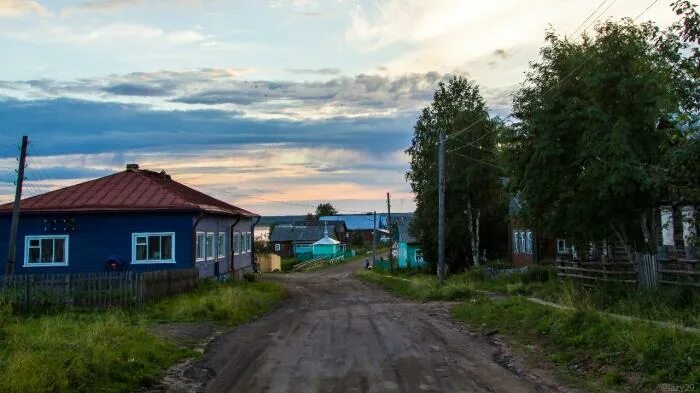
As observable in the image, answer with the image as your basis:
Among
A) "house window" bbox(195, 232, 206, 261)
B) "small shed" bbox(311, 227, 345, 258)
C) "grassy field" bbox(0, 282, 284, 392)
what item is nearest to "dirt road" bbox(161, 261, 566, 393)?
"grassy field" bbox(0, 282, 284, 392)

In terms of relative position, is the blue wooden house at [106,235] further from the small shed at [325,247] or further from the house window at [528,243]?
the small shed at [325,247]

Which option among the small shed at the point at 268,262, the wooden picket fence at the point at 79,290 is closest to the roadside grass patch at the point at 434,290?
the wooden picket fence at the point at 79,290

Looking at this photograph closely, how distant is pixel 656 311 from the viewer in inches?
506

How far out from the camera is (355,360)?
39.2 feet

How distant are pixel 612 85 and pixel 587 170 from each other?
275cm

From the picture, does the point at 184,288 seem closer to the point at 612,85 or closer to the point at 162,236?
the point at 162,236

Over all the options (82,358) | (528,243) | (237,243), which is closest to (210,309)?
(82,358)

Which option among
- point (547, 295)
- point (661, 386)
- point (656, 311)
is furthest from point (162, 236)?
point (661, 386)

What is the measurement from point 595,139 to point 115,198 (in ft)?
66.2

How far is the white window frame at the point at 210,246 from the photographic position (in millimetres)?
30663

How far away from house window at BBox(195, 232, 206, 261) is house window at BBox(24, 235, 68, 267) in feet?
18.1

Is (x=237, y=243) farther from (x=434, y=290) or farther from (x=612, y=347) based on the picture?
(x=612, y=347)

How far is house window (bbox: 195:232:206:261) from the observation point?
95.5 feet

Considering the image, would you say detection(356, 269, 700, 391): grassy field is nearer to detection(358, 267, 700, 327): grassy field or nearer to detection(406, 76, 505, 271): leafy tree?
detection(358, 267, 700, 327): grassy field
